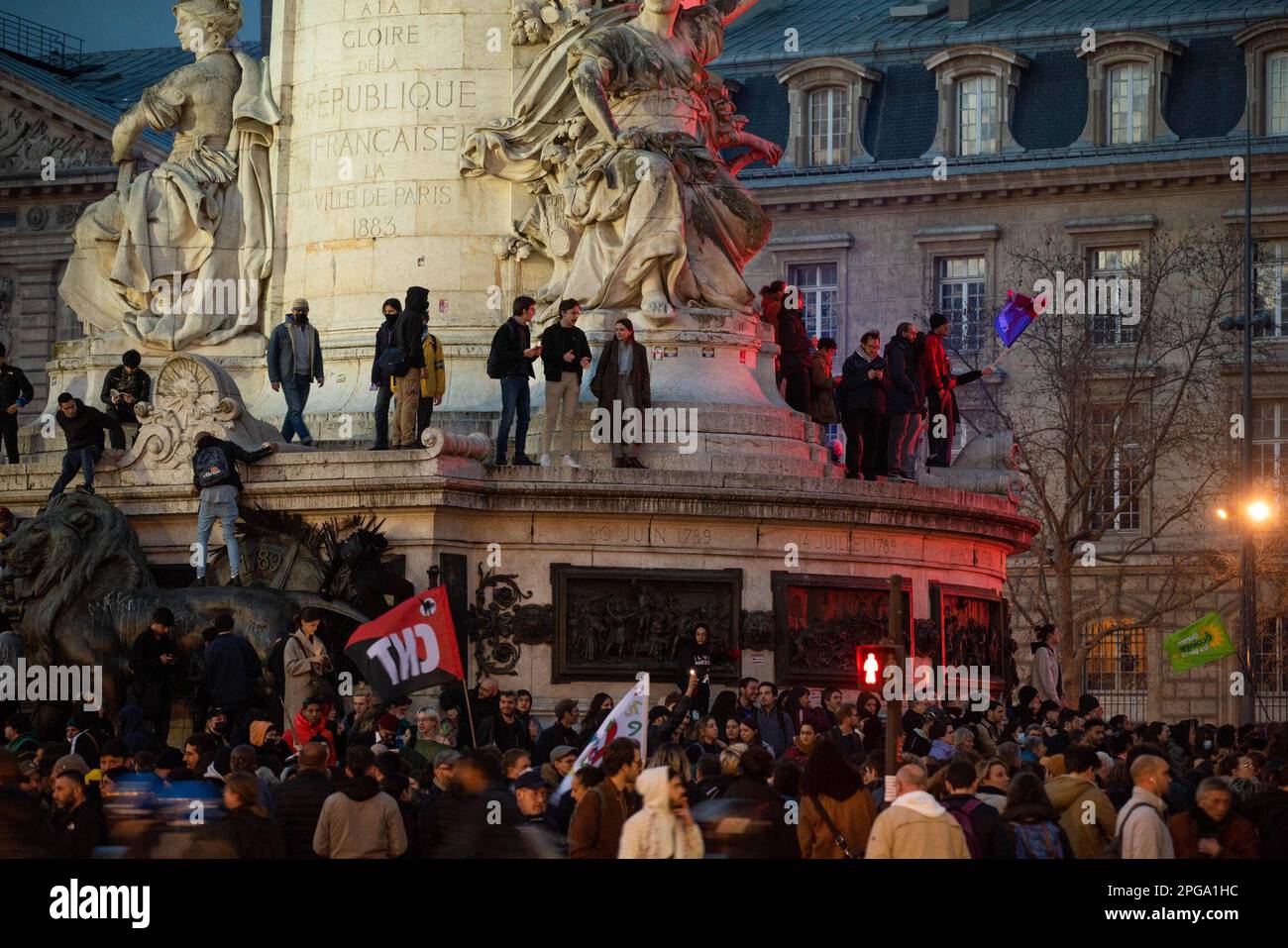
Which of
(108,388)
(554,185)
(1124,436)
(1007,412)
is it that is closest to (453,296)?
(554,185)

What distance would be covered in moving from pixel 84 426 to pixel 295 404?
7.23 feet

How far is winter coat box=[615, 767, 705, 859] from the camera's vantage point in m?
15.3

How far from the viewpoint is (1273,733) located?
25.7 m

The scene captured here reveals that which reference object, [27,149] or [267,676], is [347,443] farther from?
[27,149]

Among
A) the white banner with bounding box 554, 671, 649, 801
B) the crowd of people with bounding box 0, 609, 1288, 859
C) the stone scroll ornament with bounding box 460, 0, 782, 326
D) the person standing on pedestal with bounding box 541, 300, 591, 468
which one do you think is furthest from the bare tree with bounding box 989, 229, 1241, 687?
the white banner with bounding box 554, 671, 649, 801

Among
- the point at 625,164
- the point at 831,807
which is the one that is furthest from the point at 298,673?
the point at 831,807

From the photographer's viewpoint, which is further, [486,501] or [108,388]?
[108,388]

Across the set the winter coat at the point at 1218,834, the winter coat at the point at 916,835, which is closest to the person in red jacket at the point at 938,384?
the winter coat at the point at 1218,834

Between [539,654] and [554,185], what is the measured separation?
5886 millimetres

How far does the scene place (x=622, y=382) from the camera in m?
31.0

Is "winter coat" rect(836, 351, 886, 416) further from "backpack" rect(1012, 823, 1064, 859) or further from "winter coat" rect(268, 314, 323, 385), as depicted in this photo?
"backpack" rect(1012, 823, 1064, 859)

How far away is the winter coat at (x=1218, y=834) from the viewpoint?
1673 cm

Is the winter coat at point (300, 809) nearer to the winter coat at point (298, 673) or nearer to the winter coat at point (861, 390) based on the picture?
the winter coat at point (298, 673)
